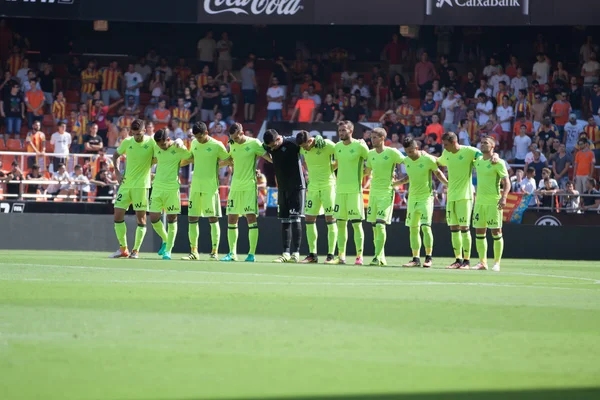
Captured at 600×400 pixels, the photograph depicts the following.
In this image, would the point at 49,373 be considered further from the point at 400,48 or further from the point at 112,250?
the point at 400,48

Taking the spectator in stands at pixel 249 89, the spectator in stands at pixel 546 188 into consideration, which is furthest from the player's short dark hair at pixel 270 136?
the spectator in stands at pixel 249 89

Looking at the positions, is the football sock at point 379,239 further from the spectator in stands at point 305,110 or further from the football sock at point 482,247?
the spectator in stands at point 305,110

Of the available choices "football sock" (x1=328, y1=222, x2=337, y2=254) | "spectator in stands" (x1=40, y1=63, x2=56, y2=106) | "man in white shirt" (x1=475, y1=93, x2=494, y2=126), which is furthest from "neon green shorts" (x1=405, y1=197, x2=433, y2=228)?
"spectator in stands" (x1=40, y1=63, x2=56, y2=106)

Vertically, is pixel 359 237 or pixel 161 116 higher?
pixel 161 116

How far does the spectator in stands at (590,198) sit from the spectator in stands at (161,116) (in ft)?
39.1

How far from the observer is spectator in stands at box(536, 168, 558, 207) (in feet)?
82.2

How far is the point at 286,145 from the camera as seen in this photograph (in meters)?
18.6

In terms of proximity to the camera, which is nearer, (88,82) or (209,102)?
(209,102)

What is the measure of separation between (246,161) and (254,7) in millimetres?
12785

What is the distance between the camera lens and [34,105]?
30.6 metres

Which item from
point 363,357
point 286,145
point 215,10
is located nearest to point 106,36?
point 215,10

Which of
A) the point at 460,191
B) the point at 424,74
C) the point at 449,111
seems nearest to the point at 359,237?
the point at 460,191

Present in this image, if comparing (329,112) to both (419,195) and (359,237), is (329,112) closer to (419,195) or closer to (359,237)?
(359,237)

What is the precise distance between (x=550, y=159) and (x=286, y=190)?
10768mm
